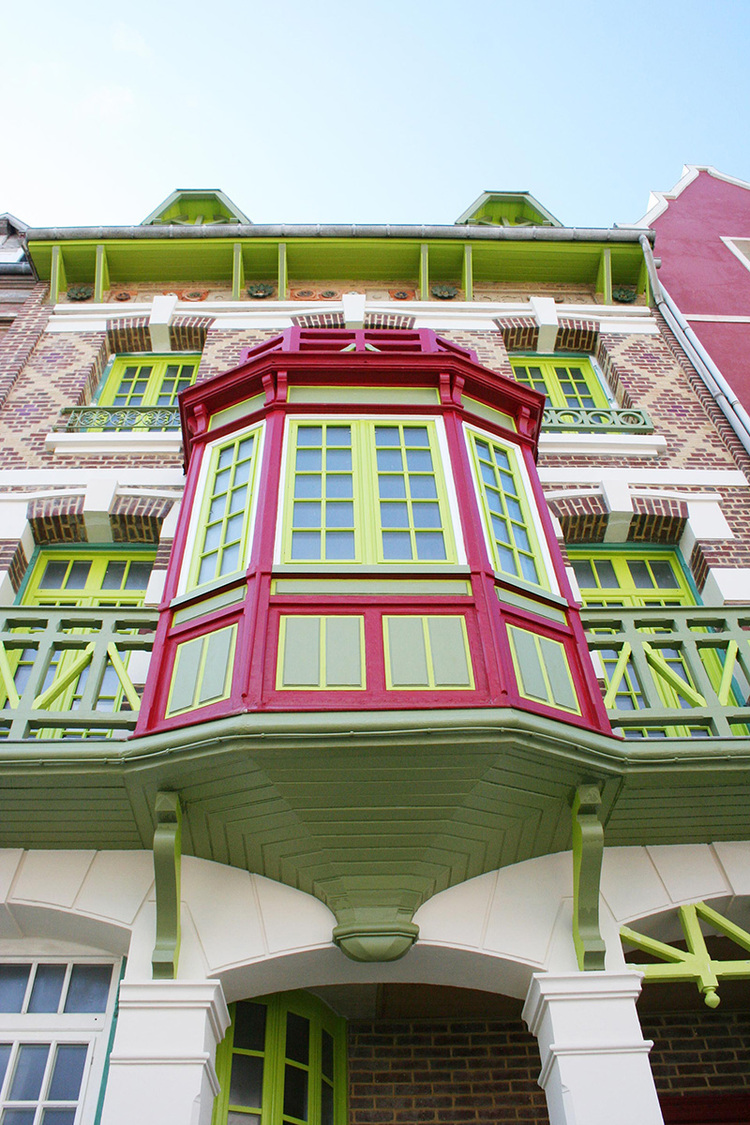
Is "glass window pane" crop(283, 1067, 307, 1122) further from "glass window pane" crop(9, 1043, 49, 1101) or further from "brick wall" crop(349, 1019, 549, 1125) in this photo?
"glass window pane" crop(9, 1043, 49, 1101)

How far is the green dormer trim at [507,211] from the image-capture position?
1487 cm

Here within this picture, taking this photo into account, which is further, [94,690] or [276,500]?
[276,500]

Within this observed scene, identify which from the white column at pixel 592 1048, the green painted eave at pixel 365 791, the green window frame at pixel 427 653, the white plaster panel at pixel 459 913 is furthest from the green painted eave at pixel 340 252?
the white column at pixel 592 1048

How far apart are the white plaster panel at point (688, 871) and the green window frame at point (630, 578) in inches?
112

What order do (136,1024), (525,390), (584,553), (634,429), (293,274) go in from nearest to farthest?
(136,1024), (525,390), (584,553), (634,429), (293,274)

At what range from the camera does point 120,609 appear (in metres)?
7.11

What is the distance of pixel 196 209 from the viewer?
1500 centimetres

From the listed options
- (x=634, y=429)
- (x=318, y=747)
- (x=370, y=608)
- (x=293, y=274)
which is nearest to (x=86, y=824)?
(x=318, y=747)

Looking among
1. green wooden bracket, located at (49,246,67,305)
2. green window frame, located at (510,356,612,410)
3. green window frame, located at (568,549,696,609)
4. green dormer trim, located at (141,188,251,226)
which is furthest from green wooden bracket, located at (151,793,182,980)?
green dormer trim, located at (141,188,251,226)

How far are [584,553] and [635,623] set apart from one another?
2.47 meters

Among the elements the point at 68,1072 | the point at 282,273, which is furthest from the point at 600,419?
the point at 68,1072

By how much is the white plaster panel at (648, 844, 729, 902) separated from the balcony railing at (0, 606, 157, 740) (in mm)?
3806

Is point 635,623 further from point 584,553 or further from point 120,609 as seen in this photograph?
point 120,609

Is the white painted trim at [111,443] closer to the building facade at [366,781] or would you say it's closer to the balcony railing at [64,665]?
the building facade at [366,781]
